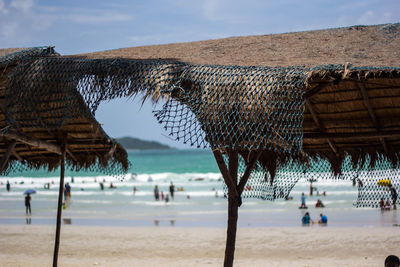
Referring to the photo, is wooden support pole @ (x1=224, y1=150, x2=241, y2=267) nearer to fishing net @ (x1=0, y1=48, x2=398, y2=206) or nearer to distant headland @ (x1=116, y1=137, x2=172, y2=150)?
fishing net @ (x1=0, y1=48, x2=398, y2=206)

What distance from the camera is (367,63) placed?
4.38 meters

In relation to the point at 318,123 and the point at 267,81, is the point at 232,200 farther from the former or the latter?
the point at 318,123

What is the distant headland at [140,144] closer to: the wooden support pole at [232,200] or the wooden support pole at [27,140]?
the wooden support pole at [27,140]

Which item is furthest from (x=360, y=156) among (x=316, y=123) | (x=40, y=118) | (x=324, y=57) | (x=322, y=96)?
(x=40, y=118)

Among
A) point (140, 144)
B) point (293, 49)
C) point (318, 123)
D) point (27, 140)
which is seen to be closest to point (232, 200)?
point (293, 49)

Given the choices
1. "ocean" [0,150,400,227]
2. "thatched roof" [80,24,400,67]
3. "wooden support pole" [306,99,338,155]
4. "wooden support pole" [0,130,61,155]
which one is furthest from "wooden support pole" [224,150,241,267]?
"ocean" [0,150,400,227]

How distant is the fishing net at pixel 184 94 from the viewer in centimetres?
395

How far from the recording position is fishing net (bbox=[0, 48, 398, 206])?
3951 mm

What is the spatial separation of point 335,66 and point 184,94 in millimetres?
1250

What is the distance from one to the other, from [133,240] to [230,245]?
860 cm

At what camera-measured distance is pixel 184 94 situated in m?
4.12

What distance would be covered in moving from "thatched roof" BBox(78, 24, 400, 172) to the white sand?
11.8ft

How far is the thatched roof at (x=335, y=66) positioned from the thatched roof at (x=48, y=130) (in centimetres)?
77

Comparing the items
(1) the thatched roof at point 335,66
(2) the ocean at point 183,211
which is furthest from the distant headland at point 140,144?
(1) the thatched roof at point 335,66
